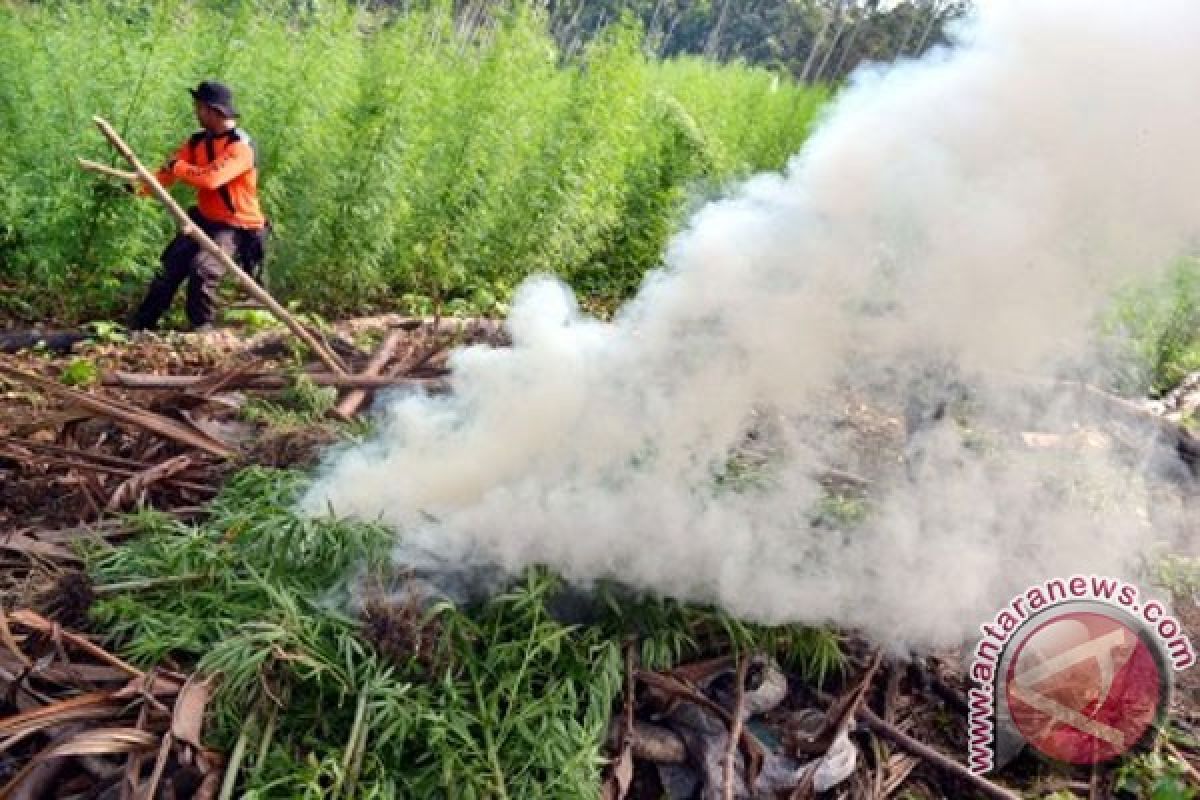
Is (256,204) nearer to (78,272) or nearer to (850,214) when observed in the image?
(78,272)

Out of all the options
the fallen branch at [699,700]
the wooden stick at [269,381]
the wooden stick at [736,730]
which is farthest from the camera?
the wooden stick at [269,381]

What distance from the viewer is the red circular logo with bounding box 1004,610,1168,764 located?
10.2 ft

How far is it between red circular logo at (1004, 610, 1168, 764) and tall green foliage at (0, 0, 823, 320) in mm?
6050

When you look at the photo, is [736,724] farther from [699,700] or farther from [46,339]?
[46,339]

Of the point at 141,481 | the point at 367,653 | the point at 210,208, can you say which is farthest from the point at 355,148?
the point at 367,653

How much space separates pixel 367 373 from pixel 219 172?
93.6 inches

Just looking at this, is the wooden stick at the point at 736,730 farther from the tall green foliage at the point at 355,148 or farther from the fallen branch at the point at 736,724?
the tall green foliage at the point at 355,148

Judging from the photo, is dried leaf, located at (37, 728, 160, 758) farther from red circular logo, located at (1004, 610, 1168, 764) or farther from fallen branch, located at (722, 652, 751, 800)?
red circular logo, located at (1004, 610, 1168, 764)

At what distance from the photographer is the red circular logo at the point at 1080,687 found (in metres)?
3.11

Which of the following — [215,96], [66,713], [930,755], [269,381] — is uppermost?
[215,96]

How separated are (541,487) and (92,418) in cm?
195

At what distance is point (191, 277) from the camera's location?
6527 millimetres

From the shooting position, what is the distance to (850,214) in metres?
2.86

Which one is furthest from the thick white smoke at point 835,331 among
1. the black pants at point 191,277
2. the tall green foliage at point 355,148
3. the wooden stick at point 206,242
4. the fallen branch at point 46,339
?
the tall green foliage at point 355,148
